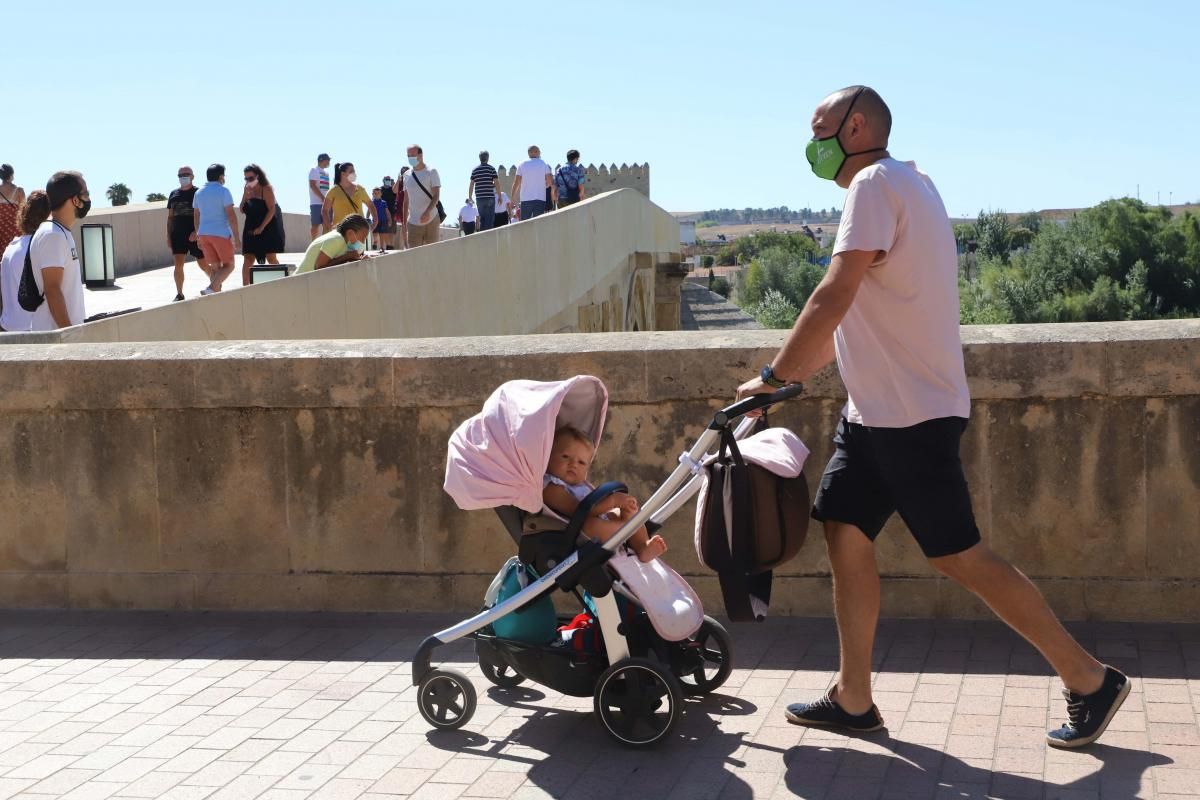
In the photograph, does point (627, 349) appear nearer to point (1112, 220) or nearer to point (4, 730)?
point (4, 730)

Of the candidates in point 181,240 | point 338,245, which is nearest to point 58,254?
point 338,245

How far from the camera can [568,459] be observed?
189 inches

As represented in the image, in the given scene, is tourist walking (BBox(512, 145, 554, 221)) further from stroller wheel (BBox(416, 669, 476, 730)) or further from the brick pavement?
stroller wheel (BBox(416, 669, 476, 730))

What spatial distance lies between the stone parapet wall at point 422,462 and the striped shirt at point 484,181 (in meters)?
18.0

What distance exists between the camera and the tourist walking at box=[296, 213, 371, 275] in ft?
42.9

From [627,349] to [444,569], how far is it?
115 cm

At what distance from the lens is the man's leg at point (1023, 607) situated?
13.9ft

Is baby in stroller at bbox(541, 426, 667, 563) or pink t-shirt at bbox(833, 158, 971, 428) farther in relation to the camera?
baby in stroller at bbox(541, 426, 667, 563)

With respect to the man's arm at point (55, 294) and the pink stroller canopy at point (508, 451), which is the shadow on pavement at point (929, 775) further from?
the man's arm at point (55, 294)

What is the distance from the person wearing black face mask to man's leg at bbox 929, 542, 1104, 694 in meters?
4.97

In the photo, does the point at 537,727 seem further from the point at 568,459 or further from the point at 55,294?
the point at 55,294

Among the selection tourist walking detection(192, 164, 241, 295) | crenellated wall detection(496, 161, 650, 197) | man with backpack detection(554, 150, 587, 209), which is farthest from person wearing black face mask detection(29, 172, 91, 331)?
crenellated wall detection(496, 161, 650, 197)

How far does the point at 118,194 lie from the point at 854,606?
46.2 m

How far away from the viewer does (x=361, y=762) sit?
4465 millimetres
